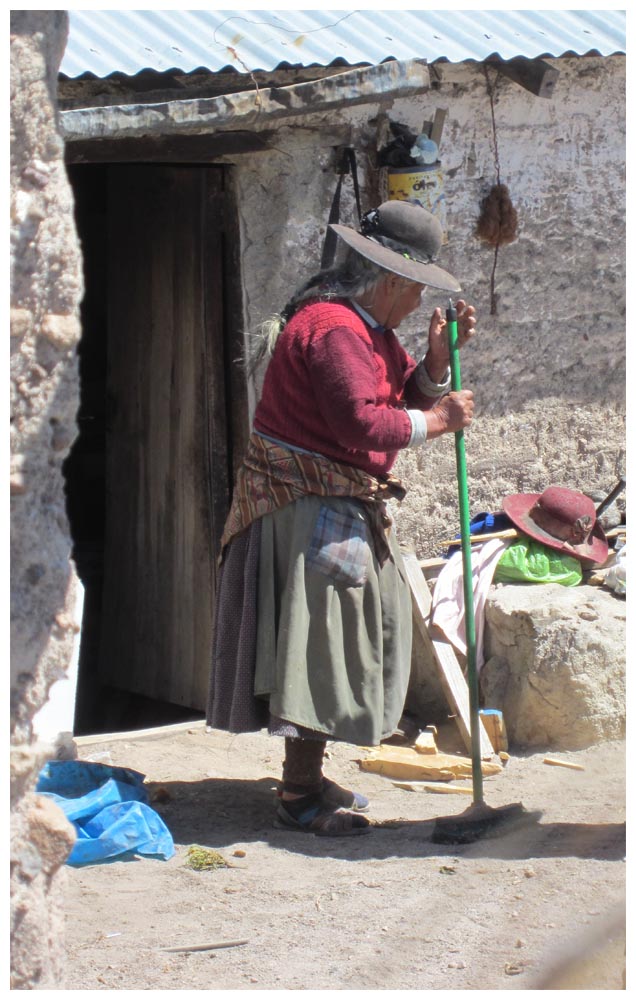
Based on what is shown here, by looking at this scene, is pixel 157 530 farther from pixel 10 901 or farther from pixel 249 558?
pixel 10 901

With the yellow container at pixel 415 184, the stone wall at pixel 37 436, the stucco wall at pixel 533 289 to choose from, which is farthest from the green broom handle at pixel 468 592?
the stone wall at pixel 37 436

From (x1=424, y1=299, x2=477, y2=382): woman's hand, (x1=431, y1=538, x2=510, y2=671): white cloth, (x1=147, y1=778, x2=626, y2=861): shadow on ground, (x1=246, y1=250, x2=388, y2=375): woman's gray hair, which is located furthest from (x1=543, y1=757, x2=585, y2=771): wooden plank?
(x1=246, y1=250, x2=388, y2=375): woman's gray hair

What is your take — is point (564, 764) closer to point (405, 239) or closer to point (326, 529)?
point (326, 529)

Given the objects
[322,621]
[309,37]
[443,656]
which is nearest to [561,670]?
[443,656]

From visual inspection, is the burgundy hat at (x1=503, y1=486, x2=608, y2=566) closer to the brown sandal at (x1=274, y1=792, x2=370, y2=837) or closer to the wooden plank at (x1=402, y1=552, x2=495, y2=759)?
the wooden plank at (x1=402, y1=552, x2=495, y2=759)

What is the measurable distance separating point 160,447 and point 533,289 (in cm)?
206

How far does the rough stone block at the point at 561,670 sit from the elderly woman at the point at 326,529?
1.25 metres

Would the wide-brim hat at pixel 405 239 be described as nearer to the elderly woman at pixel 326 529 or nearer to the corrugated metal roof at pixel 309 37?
the elderly woman at pixel 326 529

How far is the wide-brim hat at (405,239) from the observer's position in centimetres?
362

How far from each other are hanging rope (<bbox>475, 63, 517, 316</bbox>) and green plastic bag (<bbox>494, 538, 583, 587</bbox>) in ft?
4.56

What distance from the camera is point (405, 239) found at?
3.69 metres

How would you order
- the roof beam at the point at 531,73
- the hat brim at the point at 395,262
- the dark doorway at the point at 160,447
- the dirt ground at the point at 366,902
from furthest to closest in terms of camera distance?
1. the dark doorway at the point at 160,447
2. the roof beam at the point at 531,73
3. the hat brim at the point at 395,262
4. the dirt ground at the point at 366,902

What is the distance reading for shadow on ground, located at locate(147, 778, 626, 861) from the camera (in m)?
3.60

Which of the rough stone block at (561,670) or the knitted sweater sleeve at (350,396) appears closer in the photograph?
the knitted sweater sleeve at (350,396)
